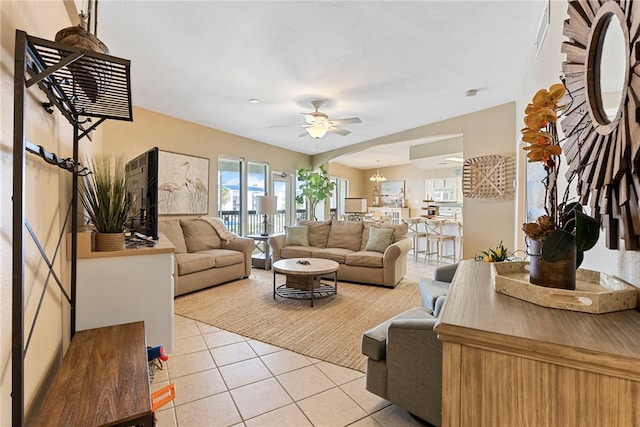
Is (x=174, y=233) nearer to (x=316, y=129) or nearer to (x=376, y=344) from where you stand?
(x=316, y=129)

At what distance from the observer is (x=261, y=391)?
1966mm

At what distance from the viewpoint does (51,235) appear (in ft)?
4.86

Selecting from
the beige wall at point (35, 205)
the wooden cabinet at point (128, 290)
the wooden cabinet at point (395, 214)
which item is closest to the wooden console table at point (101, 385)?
the beige wall at point (35, 205)

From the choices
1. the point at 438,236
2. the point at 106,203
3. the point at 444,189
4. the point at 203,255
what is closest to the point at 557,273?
the point at 106,203

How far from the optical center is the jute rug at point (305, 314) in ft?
8.57

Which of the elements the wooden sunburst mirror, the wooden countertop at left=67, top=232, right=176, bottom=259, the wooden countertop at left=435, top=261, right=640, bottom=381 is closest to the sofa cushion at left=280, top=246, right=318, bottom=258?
the wooden countertop at left=67, top=232, right=176, bottom=259

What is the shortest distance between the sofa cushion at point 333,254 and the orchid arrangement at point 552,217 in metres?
3.85

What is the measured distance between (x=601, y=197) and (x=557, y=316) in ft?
1.38

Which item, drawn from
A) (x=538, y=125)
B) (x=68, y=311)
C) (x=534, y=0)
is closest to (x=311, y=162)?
(x=534, y=0)

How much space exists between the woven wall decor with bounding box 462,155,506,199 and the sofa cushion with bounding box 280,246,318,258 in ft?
9.00

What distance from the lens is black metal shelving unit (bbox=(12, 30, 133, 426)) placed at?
2.90 feet

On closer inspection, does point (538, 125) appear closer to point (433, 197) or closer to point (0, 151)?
point (0, 151)

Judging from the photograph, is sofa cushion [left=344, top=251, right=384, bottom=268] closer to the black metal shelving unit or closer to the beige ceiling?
the beige ceiling

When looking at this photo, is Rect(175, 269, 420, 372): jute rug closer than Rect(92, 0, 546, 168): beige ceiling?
No
